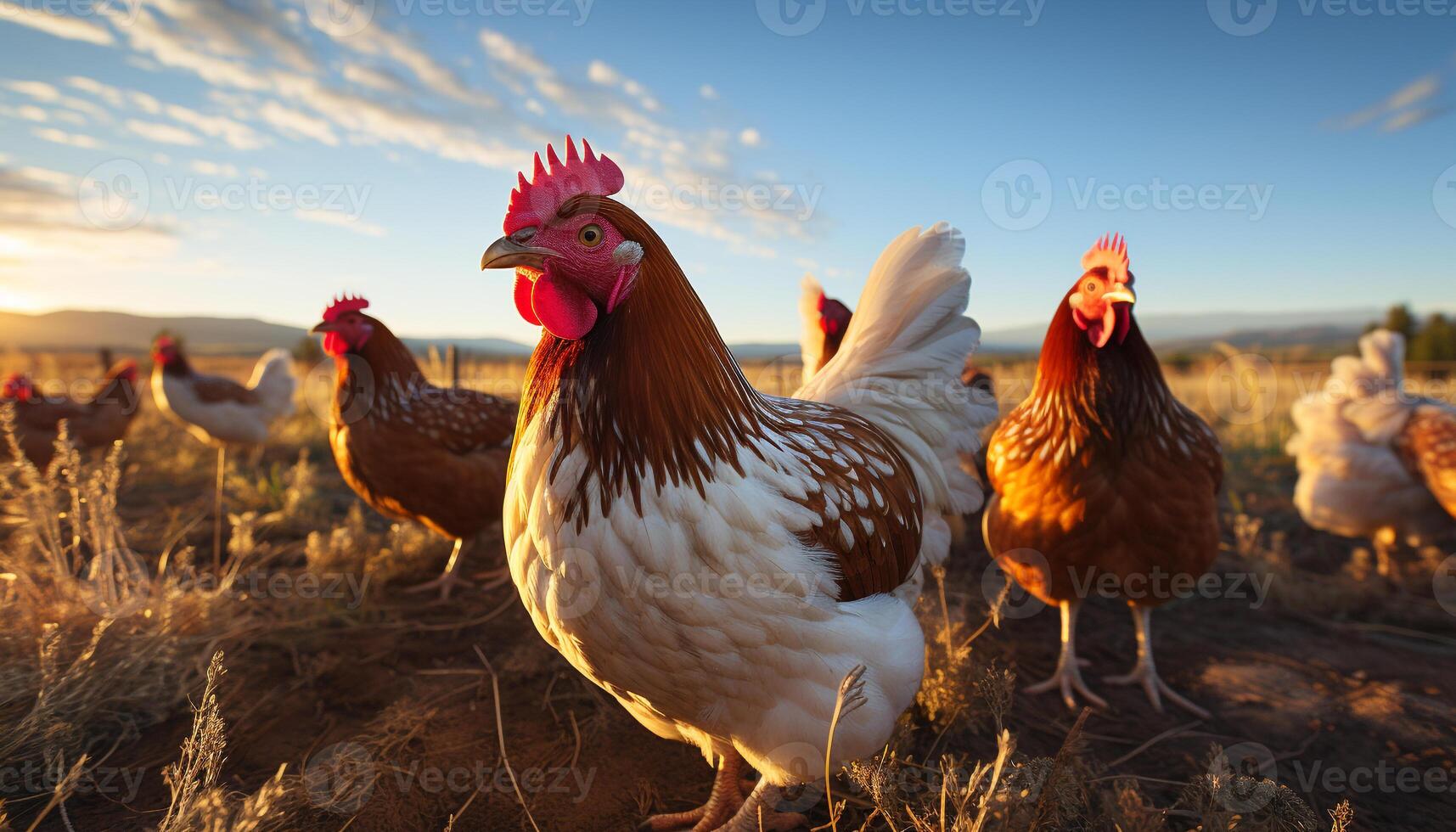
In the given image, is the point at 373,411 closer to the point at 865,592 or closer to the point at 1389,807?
the point at 865,592

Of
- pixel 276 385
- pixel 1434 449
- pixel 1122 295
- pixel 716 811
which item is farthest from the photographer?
pixel 276 385

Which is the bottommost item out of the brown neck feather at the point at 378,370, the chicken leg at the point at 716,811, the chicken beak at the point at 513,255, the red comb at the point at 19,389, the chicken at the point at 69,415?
the chicken leg at the point at 716,811

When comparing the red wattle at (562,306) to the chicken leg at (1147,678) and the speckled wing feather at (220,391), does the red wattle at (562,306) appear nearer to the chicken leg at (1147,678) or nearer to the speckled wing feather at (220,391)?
the chicken leg at (1147,678)

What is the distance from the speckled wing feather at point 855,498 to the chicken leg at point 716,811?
99cm

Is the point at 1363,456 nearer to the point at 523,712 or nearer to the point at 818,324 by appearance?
the point at 818,324

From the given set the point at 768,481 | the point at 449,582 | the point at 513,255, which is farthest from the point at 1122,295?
the point at 449,582

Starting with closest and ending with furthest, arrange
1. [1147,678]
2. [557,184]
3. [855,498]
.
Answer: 1. [557,184]
2. [855,498]
3. [1147,678]

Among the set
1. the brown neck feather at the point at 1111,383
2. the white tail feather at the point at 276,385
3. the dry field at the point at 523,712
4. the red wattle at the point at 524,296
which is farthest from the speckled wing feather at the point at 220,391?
the brown neck feather at the point at 1111,383

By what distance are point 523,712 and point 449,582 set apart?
1.80 m

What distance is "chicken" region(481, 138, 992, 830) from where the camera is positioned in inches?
70.2

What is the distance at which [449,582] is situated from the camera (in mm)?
4555

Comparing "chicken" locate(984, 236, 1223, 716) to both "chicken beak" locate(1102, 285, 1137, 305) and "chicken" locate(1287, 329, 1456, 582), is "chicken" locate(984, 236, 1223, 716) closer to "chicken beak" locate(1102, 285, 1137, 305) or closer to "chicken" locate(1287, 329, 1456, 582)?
"chicken beak" locate(1102, 285, 1137, 305)

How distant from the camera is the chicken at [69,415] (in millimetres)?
6434

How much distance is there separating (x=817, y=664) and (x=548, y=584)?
2.90 ft
